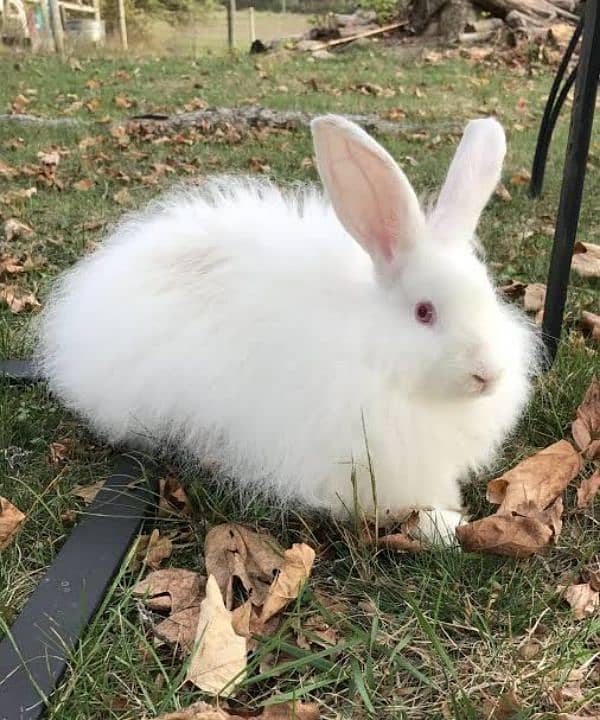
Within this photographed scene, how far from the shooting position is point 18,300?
301cm

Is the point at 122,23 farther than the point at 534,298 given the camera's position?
Yes

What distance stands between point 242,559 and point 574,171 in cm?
141

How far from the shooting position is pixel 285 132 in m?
6.23

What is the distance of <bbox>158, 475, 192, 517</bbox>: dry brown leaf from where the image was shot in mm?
1880

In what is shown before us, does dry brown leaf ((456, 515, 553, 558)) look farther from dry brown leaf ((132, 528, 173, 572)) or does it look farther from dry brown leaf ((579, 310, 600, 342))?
dry brown leaf ((579, 310, 600, 342))

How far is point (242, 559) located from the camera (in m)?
1.71

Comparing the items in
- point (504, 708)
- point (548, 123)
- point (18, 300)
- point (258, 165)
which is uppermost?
point (548, 123)

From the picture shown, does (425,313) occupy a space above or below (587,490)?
→ above

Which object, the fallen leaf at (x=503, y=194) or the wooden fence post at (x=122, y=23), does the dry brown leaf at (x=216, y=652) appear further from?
the wooden fence post at (x=122, y=23)

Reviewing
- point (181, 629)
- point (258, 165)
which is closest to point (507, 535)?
point (181, 629)

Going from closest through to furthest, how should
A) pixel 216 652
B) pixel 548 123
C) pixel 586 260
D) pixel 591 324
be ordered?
pixel 216 652
pixel 591 324
pixel 586 260
pixel 548 123

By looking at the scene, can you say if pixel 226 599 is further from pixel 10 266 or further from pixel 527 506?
pixel 10 266

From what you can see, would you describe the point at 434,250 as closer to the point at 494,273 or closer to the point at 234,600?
the point at 234,600

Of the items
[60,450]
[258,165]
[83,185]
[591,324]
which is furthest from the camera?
[258,165]
